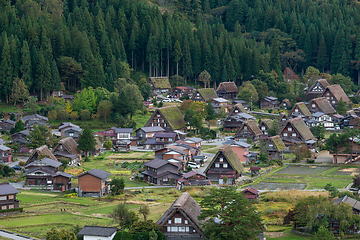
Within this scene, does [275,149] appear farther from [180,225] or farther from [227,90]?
[227,90]

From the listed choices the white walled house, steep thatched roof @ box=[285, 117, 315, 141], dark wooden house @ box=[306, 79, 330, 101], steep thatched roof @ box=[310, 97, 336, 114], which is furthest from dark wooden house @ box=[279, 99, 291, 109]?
the white walled house

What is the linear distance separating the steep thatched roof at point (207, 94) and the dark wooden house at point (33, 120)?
29.4 m

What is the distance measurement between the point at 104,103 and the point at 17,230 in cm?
4267

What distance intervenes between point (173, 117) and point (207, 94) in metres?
18.2

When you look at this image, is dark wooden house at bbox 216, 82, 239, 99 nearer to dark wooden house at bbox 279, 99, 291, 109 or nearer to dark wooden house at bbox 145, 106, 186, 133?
dark wooden house at bbox 279, 99, 291, 109

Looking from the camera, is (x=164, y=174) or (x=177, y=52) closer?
(x=164, y=174)

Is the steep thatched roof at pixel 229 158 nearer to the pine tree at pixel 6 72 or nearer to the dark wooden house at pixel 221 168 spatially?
the dark wooden house at pixel 221 168

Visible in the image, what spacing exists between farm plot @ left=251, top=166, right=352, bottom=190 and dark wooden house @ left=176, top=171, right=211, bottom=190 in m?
4.95

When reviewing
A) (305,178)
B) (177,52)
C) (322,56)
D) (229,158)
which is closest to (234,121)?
(229,158)

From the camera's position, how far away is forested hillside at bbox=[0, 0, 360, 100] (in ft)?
278

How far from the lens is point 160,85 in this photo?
98.2 meters

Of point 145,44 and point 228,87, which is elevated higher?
point 145,44

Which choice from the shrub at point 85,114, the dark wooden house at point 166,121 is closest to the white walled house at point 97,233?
the dark wooden house at point 166,121

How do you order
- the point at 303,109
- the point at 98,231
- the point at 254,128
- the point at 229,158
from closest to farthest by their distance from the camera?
the point at 98,231 < the point at 229,158 < the point at 254,128 < the point at 303,109
